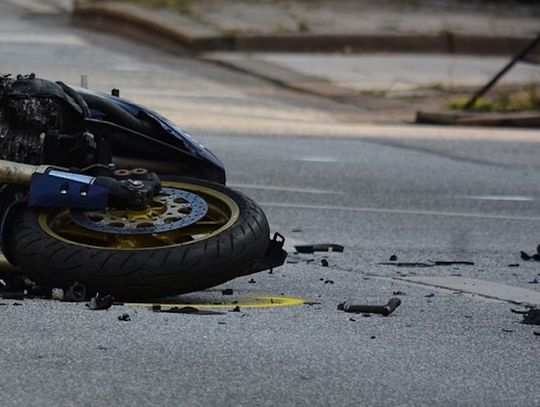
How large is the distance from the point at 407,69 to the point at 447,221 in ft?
39.7

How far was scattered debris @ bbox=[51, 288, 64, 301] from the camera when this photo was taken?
7.40 metres

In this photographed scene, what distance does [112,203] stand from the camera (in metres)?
7.58

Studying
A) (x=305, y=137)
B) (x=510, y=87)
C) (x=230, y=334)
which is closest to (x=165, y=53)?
(x=510, y=87)

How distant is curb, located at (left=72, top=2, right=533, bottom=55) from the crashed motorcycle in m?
16.1

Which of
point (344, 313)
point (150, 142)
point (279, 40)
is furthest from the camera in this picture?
point (279, 40)

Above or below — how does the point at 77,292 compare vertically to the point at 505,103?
below

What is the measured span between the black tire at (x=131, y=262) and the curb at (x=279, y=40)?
16880 millimetres

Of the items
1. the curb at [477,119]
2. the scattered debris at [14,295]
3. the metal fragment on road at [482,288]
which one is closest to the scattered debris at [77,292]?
the scattered debris at [14,295]

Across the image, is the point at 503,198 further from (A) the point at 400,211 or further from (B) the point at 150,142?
(B) the point at 150,142

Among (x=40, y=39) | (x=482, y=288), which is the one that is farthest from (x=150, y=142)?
(x=40, y=39)

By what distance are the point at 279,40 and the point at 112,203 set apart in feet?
56.2

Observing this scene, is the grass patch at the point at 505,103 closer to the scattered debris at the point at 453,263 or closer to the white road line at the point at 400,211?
the white road line at the point at 400,211

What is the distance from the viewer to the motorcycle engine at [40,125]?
7902 millimetres

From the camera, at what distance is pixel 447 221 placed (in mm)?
11633
